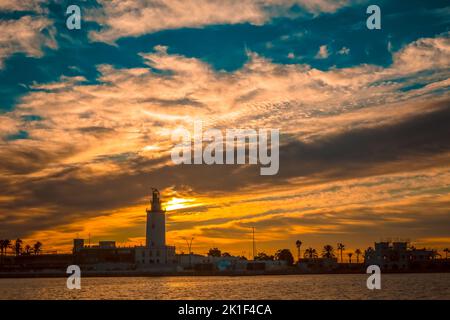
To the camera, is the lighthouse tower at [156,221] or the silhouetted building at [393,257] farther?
the silhouetted building at [393,257]

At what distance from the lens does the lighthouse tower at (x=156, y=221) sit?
6373 inches

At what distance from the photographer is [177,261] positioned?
175750 millimetres

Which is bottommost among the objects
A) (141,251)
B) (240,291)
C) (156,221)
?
(240,291)

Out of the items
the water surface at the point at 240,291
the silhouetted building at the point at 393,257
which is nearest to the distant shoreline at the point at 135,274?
the silhouetted building at the point at 393,257

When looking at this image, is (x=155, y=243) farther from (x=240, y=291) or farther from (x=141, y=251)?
(x=240, y=291)

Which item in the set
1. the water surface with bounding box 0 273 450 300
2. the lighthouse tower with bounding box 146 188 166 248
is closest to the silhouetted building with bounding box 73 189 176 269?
the lighthouse tower with bounding box 146 188 166 248

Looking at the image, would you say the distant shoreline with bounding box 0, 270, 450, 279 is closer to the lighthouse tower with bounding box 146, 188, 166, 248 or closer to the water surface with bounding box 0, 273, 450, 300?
the lighthouse tower with bounding box 146, 188, 166, 248

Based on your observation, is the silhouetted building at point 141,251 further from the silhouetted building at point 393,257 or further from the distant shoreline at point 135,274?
the silhouetted building at point 393,257

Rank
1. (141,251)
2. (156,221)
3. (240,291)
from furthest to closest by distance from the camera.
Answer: (141,251)
(156,221)
(240,291)

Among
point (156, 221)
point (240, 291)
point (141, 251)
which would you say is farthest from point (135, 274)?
point (240, 291)

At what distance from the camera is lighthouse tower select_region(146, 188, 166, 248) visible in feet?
531

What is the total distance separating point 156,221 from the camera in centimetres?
16212
